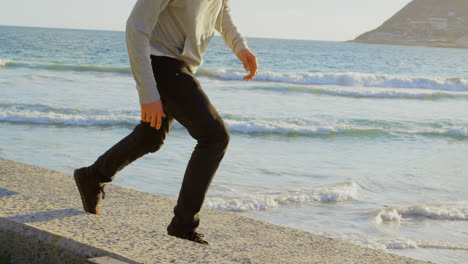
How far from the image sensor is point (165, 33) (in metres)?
2.45

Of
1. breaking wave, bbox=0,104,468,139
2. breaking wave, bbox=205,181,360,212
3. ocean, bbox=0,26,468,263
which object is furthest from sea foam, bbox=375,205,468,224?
breaking wave, bbox=0,104,468,139

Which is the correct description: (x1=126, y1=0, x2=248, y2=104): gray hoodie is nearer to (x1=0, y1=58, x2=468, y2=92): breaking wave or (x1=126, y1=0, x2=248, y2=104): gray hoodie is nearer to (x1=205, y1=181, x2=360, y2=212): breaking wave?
(x1=205, y1=181, x2=360, y2=212): breaking wave

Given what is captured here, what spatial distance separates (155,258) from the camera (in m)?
1.87

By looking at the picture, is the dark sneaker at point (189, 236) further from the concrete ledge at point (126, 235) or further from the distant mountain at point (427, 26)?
the distant mountain at point (427, 26)

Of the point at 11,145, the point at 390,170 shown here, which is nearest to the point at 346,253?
the point at 390,170

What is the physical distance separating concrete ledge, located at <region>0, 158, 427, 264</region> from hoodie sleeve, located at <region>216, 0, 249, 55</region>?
39.1 inches

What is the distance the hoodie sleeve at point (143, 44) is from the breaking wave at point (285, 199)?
2133 mm

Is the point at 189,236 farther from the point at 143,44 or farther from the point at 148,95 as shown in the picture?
the point at 143,44

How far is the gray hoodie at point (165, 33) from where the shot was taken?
2.29 meters

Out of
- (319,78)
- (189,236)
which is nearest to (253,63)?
(189,236)

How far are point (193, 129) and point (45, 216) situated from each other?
26.9 inches

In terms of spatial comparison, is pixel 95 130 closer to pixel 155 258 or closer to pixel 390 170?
pixel 390 170

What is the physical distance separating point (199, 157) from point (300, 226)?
183 cm

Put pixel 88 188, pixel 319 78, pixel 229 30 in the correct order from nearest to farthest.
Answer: pixel 88 188 < pixel 229 30 < pixel 319 78
